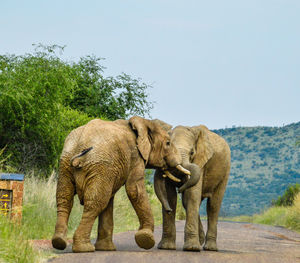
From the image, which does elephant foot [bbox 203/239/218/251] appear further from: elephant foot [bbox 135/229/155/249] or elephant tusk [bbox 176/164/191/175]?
elephant foot [bbox 135/229/155/249]

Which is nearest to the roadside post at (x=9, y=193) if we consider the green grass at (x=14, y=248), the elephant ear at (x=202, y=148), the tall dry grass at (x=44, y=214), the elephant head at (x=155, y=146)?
the tall dry grass at (x=44, y=214)

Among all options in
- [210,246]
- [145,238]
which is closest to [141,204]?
[145,238]

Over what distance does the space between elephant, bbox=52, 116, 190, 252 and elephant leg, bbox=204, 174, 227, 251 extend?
265 cm

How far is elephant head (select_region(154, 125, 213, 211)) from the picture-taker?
11.6 m

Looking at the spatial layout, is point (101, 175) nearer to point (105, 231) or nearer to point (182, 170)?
point (105, 231)

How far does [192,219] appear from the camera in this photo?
38.1 feet

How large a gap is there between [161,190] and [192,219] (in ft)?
2.46

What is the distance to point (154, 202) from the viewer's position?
84.3ft

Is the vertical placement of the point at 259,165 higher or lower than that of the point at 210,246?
higher

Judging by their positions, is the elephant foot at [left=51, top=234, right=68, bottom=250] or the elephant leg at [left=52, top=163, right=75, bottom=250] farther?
the elephant leg at [left=52, top=163, right=75, bottom=250]

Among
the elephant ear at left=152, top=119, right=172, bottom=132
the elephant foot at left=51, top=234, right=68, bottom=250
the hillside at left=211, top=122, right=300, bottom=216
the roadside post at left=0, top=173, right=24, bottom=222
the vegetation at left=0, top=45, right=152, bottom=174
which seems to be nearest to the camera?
the elephant foot at left=51, top=234, right=68, bottom=250

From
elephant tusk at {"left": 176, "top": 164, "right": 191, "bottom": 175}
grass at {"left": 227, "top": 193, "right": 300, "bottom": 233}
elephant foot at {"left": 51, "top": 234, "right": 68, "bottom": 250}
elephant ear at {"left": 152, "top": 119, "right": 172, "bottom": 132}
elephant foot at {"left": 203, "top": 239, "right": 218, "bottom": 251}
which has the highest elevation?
elephant ear at {"left": 152, "top": 119, "right": 172, "bottom": 132}

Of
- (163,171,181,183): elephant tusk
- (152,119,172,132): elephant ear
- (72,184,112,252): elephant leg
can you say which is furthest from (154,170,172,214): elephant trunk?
(72,184,112,252): elephant leg

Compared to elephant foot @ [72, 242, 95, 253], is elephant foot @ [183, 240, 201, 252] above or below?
below
